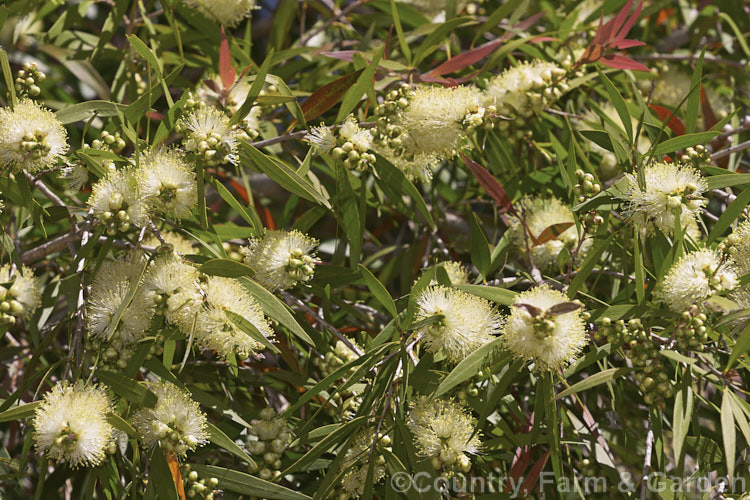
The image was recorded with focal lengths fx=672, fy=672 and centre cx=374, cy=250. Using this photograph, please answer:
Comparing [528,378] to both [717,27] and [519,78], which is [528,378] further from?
[717,27]

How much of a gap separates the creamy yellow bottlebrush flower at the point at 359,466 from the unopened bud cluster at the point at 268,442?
0.44 feet

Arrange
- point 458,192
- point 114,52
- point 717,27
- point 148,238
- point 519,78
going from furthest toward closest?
1. point 717,27
2. point 458,192
3. point 114,52
4. point 519,78
5. point 148,238

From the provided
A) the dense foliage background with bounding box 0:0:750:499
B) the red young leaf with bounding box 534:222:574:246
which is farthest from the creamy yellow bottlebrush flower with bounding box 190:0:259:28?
the red young leaf with bounding box 534:222:574:246

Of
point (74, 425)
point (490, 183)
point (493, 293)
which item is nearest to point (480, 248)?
point (490, 183)

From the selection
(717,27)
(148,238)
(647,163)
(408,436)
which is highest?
(717,27)

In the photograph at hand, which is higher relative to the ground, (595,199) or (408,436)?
(595,199)

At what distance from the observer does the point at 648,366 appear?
1172mm

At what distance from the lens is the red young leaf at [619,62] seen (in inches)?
61.1

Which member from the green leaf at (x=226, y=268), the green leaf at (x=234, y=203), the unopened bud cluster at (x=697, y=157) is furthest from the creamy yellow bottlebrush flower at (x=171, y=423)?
the unopened bud cluster at (x=697, y=157)

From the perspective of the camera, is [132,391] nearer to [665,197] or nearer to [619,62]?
[665,197]

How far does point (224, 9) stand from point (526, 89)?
0.78 metres

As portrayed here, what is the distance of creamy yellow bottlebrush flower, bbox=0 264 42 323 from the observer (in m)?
1.23

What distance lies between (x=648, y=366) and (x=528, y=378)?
1.35 ft

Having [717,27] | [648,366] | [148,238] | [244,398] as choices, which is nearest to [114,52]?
[148,238]
